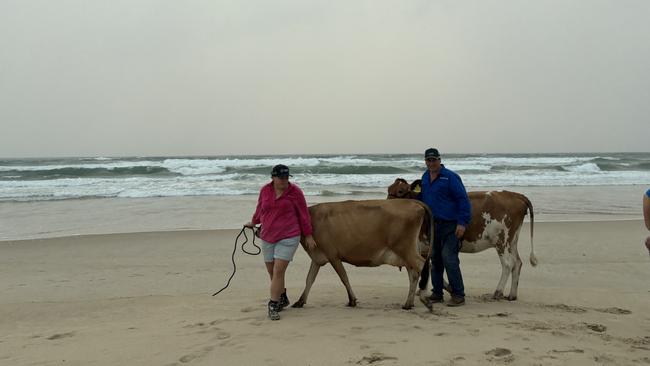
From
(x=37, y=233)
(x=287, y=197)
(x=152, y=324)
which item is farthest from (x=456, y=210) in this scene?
(x=37, y=233)

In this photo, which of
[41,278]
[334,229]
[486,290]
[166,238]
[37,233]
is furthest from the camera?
[37,233]

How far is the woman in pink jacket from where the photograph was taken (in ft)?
18.6

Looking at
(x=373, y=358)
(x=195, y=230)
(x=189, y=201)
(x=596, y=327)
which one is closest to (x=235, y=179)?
(x=189, y=201)

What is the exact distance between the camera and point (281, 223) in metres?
5.71

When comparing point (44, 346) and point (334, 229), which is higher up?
Result: point (334, 229)

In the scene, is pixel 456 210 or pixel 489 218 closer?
pixel 456 210

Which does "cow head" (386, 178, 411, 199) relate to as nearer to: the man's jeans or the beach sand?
the man's jeans

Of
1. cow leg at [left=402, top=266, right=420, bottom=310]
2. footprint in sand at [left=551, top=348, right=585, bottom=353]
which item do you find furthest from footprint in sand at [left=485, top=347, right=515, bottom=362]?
cow leg at [left=402, top=266, right=420, bottom=310]

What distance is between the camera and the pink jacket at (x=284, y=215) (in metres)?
5.71

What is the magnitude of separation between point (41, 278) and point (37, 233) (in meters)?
5.21

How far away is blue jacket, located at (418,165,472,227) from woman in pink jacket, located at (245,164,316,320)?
1554mm

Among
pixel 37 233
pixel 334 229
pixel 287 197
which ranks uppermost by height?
pixel 287 197

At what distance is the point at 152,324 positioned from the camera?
18.1 feet

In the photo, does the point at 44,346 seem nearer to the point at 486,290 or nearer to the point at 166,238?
the point at 486,290
